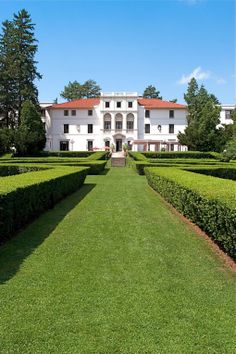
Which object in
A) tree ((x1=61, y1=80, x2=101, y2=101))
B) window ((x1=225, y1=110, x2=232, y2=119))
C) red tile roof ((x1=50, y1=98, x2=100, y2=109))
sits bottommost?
window ((x1=225, y1=110, x2=232, y2=119))

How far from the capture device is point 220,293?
4699mm

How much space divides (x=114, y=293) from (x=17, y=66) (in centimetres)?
5353

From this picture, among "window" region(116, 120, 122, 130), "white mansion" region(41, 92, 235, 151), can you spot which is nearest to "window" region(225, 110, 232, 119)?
→ "white mansion" region(41, 92, 235, 151)

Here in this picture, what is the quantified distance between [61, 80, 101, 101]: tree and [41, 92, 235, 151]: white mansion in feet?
79.6

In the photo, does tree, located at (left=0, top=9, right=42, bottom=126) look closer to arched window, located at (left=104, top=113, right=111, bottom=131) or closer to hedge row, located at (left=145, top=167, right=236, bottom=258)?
arched window, located at (left=104, top=113, right=111, bottom=131)

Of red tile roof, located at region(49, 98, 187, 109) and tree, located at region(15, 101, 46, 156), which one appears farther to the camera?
red tile roof, located at region(49, 98, 187, 109)

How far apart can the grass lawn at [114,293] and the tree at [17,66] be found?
48.8 m

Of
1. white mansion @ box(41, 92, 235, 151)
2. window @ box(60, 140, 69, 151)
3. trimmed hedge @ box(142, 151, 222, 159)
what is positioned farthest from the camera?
window @ box(60, 140, 69, 151)

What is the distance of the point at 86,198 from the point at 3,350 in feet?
31.8

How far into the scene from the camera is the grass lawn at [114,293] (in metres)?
3.57

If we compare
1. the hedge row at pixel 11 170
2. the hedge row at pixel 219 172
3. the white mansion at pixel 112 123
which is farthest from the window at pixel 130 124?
the hedge row at pixel 219 172

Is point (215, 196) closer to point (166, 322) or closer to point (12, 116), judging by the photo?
point (166, 322)

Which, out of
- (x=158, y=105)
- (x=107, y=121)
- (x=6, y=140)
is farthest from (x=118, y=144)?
(x=6, y=140)

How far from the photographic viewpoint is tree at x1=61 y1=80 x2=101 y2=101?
85625 mm
